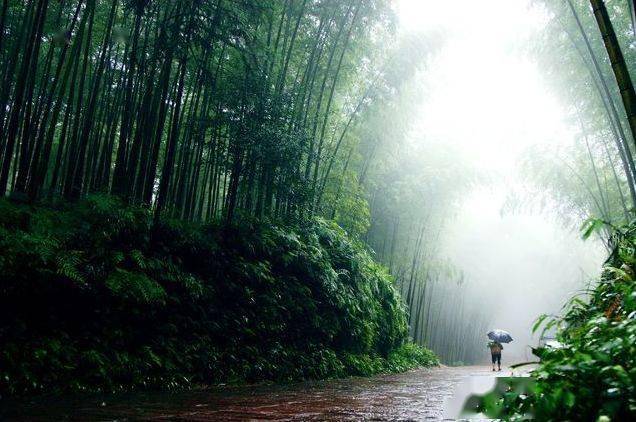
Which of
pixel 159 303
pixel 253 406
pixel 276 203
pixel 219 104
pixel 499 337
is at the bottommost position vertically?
pixel 253 406

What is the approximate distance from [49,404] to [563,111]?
8.99 m

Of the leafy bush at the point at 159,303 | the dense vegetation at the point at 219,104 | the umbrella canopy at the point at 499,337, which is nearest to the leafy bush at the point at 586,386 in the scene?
the leafy bush at the point at 159,303

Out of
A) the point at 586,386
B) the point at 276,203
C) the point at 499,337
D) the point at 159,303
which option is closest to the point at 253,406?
the point at 159,303

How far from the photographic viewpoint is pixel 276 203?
8.07m

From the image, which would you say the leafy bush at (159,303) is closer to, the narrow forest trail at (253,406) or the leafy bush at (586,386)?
the narrow forest trail at (253,406)

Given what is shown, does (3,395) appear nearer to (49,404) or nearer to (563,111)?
(49,404)

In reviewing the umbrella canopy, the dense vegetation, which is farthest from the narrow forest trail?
the umbrella canopy

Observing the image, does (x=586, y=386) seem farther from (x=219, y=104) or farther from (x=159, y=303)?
(x=219, y=104)

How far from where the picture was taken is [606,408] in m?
1.55

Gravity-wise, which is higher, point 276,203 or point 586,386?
point 276,203

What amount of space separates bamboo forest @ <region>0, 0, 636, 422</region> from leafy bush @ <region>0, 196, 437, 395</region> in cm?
2

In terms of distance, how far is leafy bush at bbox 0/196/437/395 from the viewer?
3973 millimetres

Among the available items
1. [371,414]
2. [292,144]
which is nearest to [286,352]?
[292,144]

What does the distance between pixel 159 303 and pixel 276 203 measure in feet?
11.3
